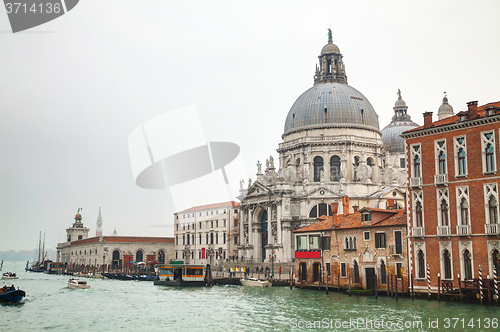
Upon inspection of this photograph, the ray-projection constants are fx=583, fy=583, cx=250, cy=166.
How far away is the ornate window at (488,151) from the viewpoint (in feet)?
93.2

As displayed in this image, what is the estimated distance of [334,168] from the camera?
6469cm

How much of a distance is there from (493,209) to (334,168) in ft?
120

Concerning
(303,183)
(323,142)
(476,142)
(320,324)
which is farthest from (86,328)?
(323,142)

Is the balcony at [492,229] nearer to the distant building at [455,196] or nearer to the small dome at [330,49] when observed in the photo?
the distant building at [455,196]

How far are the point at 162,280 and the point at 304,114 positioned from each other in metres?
26.1

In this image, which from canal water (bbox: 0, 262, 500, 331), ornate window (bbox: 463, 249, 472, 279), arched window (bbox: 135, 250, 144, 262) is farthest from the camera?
arched window (bbox: 135, 250, 144, 262)

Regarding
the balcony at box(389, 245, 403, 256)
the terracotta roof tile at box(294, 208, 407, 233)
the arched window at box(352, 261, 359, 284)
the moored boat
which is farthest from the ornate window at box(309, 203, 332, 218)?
the balcony at box(389, 245, 403, 256)

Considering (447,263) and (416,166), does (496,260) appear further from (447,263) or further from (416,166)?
(416,166)

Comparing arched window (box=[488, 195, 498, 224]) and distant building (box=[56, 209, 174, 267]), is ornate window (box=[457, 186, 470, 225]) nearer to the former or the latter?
arched window (box=[488, 195, 498, 224])

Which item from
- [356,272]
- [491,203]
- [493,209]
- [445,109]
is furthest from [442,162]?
[445,109]

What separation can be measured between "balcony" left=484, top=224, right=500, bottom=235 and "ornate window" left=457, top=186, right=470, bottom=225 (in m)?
1.22

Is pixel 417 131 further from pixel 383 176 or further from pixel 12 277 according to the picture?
pixel 12 277

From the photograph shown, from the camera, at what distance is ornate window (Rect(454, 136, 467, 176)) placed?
29.6 metres

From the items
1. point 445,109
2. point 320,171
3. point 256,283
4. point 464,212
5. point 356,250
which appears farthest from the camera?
point 320,171
